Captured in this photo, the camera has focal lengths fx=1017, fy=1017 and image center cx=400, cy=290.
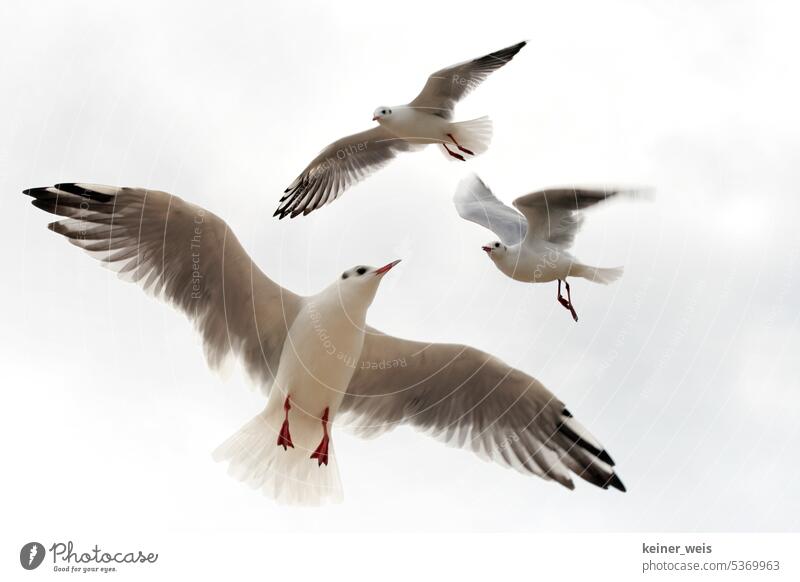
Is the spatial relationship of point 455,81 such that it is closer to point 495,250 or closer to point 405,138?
point 405,138

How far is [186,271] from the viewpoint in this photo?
4113mm

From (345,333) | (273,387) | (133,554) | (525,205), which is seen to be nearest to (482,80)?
(525,205)

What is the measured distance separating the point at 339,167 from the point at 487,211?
0.80 meters

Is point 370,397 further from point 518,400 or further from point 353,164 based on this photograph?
point 353,164

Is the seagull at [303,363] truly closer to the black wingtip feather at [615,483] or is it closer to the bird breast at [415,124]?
the black wingtip feather at [615,483]

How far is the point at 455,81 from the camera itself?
4.45 meters

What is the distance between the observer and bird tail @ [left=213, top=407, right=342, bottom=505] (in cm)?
418

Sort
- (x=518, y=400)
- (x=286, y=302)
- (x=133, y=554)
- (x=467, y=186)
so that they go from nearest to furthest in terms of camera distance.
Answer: (x=133, y=554) → (x=286, y=302) → (x=518, y=400) → (x=467, y=186)

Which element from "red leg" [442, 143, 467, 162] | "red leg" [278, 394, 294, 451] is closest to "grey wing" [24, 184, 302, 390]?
"red leg" [278, 394, 294, 451]

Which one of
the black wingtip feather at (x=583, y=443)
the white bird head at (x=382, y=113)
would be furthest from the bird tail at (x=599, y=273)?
the white bird head at (x=382, y=113)

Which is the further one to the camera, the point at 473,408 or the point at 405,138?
the point at 405,138

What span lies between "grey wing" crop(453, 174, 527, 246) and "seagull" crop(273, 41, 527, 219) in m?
0.21

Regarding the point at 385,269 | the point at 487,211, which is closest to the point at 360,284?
the point at 385,269

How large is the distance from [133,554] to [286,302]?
3.77ft
